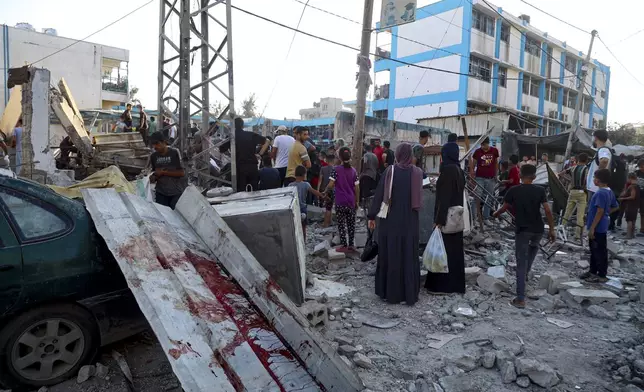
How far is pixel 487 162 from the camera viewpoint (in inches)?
355

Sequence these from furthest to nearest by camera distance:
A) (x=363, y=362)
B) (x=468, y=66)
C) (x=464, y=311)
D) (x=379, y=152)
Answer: (x=468, y=66) < (x=379, y=152) < (x=464, y=311) < (x=363, y=362)

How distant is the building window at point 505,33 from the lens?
3098 cm

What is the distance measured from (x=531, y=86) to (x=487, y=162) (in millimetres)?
30672

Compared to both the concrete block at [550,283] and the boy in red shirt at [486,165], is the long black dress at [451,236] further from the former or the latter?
the boy in red shirt at [486,165]

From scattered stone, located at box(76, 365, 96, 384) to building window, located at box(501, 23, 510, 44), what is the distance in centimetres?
3375

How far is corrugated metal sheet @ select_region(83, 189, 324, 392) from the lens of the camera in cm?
252

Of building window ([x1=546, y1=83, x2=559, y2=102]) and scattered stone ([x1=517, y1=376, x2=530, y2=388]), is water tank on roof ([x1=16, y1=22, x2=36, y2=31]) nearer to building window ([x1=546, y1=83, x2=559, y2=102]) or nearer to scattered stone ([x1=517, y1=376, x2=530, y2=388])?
scattered stone ([x1=517, y1=376, x2=530, y2=388])

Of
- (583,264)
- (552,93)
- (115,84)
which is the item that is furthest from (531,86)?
(583,264)

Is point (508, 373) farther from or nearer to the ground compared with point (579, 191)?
nearer to the ground

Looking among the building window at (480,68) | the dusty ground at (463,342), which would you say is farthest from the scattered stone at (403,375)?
the building window at (480,68)

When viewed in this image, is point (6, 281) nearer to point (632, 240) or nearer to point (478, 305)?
point (478, 305)

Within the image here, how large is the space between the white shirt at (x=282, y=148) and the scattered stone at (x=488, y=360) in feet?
18.3

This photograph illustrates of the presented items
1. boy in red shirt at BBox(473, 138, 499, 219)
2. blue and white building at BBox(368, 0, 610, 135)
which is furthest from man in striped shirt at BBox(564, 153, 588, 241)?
blue and white building at BBox(368, 0, 610, 135)

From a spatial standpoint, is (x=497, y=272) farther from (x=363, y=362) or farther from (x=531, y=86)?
(x=531, y=86)
